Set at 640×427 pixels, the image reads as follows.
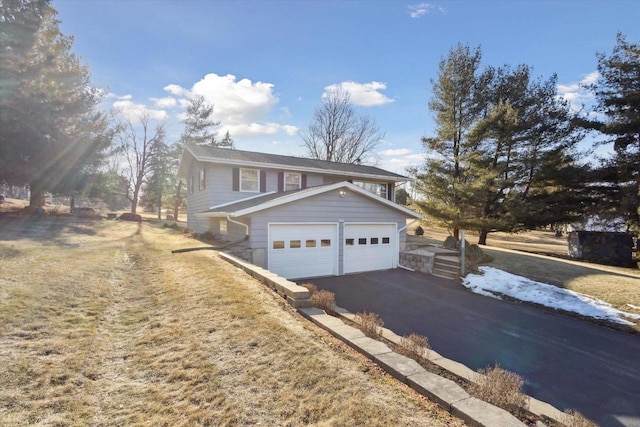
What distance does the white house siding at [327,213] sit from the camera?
10.9 m

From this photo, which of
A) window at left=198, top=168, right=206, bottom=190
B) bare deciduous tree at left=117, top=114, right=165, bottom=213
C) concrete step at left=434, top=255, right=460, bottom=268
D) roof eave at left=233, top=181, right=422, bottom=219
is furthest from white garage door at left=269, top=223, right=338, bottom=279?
bare deciduous tree at left=117, top=114, right=165, bottom=213

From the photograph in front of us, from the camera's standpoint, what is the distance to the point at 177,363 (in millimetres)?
3959

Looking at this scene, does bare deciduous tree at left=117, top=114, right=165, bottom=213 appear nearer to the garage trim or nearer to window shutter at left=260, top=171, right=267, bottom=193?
window shutter at left=260, top=171, right=267, bottom=193

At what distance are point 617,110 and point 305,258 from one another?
1901cm

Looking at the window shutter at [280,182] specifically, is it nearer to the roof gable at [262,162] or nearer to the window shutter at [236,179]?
the roof gable at [262,162]

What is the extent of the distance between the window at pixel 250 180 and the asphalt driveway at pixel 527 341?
667 cm

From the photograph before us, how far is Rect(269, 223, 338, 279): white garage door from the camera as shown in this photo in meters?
11.2

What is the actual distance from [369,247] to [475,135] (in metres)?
10.9

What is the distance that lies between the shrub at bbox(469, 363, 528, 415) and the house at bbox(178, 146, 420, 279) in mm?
8151

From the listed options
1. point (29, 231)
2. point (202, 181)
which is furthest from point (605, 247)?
point (29, 231)

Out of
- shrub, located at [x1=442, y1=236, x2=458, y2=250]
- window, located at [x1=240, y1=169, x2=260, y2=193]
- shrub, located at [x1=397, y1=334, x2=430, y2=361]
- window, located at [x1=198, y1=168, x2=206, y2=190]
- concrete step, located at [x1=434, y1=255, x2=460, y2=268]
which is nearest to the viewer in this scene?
shrub, located at [x1=397, y1=334, x2=430, y2=361]

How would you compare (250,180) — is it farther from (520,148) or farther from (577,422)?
(520,148)

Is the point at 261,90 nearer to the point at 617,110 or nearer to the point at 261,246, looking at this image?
the point at 261,246

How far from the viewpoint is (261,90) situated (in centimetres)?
2198
